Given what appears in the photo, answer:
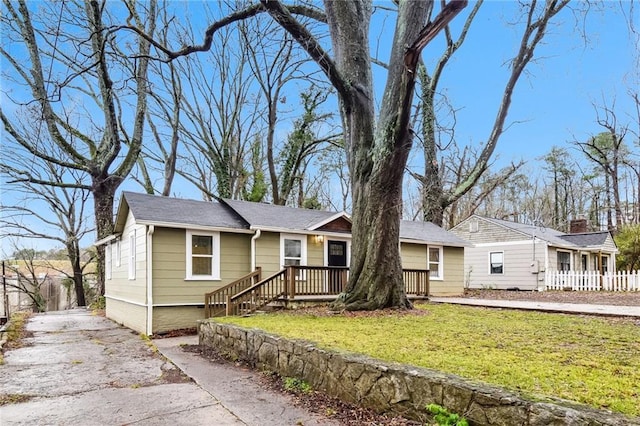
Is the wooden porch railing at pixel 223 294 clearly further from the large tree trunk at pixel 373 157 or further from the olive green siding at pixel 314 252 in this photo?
the large tree trunk at pixel 373 157

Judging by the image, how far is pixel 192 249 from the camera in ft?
34.7

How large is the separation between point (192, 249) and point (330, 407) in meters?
7.31

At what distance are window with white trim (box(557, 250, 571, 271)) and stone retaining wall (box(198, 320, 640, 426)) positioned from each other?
795 inches

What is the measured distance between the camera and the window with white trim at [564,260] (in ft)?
69.6

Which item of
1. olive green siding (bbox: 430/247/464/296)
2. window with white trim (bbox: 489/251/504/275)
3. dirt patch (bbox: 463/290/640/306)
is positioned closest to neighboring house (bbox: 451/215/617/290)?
window with white trim (bbox: 489/251/504/275)

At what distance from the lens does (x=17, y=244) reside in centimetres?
2030

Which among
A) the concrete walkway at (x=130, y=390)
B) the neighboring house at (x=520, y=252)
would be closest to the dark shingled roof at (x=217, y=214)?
the concrete walkway at (x=130, y=390)

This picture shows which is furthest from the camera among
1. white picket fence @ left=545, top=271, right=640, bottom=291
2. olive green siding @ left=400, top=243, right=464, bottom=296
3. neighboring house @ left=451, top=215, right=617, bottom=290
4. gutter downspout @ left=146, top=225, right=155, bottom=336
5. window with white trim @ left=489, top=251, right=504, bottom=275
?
window with white trim @ left=489, top=251, right=504, bottom=275

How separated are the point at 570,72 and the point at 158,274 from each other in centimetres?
1028

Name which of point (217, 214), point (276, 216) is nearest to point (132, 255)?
point (217, 214)

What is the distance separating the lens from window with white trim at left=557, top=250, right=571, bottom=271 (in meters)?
21.2

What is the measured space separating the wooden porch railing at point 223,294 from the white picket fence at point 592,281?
1511 cm

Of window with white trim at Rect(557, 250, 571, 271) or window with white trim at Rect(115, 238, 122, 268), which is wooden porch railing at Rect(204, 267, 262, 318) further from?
window with white trim at Rect(557, 250, 571, 271)

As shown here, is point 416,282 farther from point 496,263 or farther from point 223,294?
point 496,263
